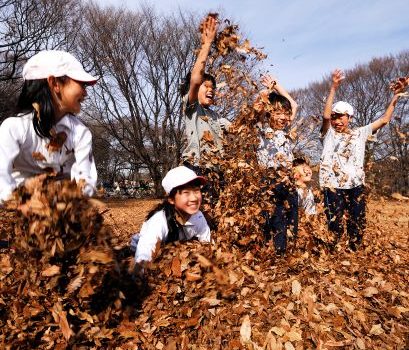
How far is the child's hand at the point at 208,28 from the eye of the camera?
3359mm

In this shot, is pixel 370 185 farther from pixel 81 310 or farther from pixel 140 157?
pixel 140 157

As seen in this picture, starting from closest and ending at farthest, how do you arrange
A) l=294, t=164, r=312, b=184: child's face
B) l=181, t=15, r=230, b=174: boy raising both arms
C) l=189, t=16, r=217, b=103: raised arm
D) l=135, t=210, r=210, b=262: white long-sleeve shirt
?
l=135, t=210, r=210, b=262: white long-sleeve shirt, l=189, t=16, r=217, b=103: raised arm, l=181, t=15, r=230, b=174: boy raising both arms, l=294, t=164, r=312, b=184: child's face

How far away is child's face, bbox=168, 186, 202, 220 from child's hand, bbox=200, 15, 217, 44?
1270 mm

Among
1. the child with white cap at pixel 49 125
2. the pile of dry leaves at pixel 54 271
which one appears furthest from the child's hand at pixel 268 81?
the pile of dry leaves at pixel 54 271

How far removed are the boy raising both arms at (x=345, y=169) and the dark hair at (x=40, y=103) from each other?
2.99m

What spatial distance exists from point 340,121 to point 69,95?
3.10 meters

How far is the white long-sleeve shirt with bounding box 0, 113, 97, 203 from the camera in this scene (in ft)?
6.82

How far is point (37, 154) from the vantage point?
222 cm

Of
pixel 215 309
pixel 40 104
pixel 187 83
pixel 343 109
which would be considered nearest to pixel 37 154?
pixel 40 104

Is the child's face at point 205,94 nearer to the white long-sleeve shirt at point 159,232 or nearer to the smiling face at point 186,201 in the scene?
the smiling face at point 186,201

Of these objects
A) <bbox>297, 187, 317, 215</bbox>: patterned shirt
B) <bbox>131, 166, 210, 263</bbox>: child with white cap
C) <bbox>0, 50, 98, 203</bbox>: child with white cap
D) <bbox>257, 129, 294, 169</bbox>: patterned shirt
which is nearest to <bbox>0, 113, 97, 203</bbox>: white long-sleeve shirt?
<bbox>0, 50, 98, 203</bbox>: child with white cap

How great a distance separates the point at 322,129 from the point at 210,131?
1.55 metres

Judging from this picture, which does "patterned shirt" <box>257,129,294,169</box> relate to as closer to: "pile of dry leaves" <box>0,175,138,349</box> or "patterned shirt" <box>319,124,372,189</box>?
"patterned shirt" <box>319,124,372,189</box>

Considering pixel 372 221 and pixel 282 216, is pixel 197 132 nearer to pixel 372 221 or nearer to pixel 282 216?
pixel 282 216
